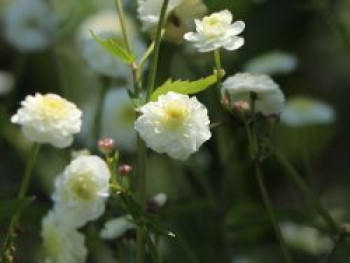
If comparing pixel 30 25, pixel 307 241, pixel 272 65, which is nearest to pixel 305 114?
pixel 272 65

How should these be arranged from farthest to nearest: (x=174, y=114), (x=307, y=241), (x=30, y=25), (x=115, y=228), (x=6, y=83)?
(x=6, y=83), (x=30, y=25), (x=307, y=241), (x=115, y=228), (x=174, y=114)

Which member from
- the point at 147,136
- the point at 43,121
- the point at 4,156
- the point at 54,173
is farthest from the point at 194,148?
the point at 4,156

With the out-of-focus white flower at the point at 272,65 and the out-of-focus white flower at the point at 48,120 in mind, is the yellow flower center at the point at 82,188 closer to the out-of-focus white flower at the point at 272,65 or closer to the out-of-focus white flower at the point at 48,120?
the out-of-focus white flower at the point at 48,120

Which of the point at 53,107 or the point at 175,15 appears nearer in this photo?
the point at 53,107

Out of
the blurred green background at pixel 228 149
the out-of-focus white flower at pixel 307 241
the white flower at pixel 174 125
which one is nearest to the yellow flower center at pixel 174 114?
the white flower at pixel 174 125

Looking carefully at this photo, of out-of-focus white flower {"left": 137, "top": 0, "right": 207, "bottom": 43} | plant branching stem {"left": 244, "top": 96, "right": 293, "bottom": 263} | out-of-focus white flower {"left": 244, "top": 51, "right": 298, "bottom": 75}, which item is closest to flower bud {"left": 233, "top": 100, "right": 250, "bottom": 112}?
plant branching stem {"left": 244, "top": 96, "right": 293, "bottom": 263}

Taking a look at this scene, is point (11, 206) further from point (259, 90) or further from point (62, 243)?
point (259, 90)

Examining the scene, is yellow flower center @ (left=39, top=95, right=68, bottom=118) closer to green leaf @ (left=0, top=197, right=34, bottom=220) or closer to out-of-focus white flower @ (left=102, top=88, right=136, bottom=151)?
green leaf @ (left=0, top=197, right=34, bottom=220)
